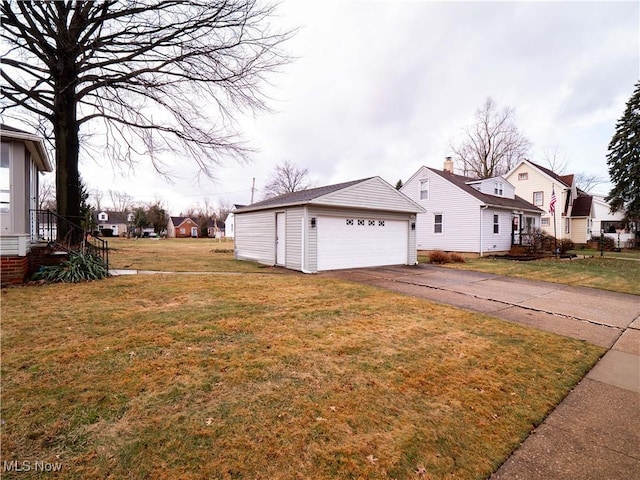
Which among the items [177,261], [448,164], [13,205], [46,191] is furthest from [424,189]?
[46,191]

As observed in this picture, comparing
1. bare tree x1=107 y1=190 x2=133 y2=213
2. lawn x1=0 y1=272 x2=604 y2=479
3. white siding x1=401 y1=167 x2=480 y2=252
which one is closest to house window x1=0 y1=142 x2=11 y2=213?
lawn x1=0 y1=272 x2=604 y2=479

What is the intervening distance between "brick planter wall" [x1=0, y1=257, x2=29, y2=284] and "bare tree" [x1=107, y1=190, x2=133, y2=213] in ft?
252

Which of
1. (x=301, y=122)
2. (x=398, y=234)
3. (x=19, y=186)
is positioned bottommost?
(x=398, y=234)

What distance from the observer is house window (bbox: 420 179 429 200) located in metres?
22.2

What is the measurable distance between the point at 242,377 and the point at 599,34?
17.5 metres

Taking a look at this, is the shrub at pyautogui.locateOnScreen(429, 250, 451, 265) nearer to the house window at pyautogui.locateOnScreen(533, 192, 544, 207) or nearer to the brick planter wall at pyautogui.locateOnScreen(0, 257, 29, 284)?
the brick planter wall at pyautogui.locateOnScreen(0, 257, 29, 284)

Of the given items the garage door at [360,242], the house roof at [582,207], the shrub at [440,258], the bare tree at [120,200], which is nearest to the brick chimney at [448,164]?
the house roof at [582,207]

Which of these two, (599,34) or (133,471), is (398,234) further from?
(133,471)

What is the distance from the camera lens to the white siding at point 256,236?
13951 millimetres

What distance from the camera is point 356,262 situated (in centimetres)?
1334

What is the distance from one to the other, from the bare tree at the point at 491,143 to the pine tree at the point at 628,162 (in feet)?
29.7

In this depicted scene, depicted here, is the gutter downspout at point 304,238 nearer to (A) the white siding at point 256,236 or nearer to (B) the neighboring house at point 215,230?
(A) the white siding at point 256,236

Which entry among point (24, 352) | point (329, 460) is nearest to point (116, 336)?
point (24, 352)
